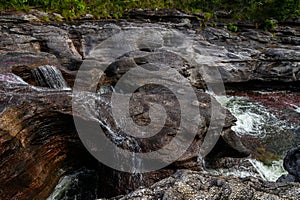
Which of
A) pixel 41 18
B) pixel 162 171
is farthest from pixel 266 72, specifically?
pixel 41 18

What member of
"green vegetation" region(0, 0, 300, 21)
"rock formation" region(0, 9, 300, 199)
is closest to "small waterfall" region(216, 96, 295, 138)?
"rock formation" region(0, 9, 300, 199)

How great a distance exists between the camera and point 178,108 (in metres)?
9.62

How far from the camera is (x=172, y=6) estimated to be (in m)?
28.6

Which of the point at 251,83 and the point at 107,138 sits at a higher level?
the point at 107,138

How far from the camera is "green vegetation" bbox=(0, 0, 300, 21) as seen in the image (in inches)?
926

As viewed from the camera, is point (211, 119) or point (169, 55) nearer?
point (211, 119)

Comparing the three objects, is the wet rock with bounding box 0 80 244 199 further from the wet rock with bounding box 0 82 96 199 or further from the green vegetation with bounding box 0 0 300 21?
the green vegetation with bounding box 0 0 300 21

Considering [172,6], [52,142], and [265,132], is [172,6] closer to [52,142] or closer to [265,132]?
[265,132]

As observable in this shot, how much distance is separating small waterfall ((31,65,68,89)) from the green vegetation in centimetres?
1148

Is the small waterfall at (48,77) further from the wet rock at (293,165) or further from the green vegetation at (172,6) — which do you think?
the green vegetation at (172,6)

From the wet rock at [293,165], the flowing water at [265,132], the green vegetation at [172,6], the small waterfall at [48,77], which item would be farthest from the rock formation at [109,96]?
the green vegetation at [172,6]

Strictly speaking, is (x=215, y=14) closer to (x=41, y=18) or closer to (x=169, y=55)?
(x=169, y=55)

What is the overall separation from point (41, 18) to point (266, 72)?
15.6 m

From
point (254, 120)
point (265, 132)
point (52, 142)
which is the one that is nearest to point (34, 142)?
point (52, 142)
